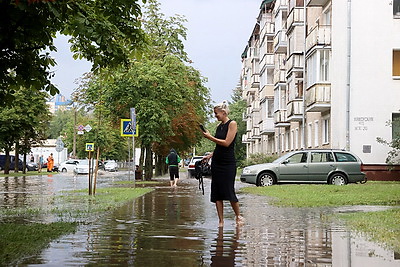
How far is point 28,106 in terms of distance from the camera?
59969 millimetres

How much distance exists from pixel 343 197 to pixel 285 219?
268 inches

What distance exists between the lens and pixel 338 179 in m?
29.4

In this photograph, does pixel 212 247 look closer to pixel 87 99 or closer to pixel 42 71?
pixel 42 71

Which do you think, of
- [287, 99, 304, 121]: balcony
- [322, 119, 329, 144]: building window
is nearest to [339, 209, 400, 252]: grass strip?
[322, 119, 329, 144]: building window

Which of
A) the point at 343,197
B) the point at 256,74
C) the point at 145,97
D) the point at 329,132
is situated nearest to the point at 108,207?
the point at 343,197

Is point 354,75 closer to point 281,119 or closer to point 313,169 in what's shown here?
point 313,169

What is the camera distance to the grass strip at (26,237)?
791 cm

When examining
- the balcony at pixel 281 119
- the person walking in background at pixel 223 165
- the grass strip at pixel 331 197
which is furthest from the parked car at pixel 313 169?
the balcony at pixel 281 119

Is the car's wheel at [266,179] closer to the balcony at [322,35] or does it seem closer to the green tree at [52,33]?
the balcony at [322,35]

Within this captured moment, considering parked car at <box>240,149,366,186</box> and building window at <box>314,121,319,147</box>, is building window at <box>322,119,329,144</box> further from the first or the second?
parked car at <box>240,149,366,186</box>

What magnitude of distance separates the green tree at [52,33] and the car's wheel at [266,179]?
16.6 metres

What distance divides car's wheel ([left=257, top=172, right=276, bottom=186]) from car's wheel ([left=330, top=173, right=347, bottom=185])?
247cm

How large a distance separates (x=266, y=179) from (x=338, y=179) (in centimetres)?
300

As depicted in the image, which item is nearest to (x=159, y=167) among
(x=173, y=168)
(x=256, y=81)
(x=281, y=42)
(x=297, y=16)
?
(x=281, y=42)
